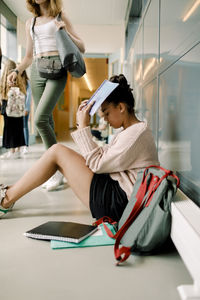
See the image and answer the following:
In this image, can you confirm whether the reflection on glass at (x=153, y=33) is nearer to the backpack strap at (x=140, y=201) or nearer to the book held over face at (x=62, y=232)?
the backpack strap at (x=140, y=201)

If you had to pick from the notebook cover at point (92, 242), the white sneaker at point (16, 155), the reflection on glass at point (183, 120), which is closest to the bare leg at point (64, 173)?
the notebook cover at point (92, 242)

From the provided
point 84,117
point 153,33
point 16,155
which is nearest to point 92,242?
point 84,117

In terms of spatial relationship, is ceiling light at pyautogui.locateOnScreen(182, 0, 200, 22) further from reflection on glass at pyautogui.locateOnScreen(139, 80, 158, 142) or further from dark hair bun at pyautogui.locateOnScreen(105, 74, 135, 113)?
reflection on glass at pyautogui.locateOnScreen(139, 80, 158, 142)

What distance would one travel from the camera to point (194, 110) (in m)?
1.39

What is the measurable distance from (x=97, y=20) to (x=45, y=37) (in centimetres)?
549

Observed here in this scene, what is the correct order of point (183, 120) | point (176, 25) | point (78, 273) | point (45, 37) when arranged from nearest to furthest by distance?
point (78, 273)
point (183, 120)
point (176, 25)
point (45, 37)

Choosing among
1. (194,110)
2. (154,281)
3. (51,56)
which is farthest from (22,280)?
(51,56)

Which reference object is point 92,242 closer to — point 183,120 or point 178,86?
point 183,120

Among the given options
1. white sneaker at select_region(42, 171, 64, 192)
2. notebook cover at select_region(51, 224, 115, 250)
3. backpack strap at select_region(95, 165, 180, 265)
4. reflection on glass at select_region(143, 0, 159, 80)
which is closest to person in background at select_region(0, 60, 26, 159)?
white sneaker at select_region(42, 171, 64, 192)

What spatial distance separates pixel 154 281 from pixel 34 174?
0.95 metres

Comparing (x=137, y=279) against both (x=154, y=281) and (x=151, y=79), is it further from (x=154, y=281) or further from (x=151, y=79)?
(x=151, y=79)

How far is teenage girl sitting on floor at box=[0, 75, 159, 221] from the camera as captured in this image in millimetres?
1518

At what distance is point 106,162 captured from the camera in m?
1.53

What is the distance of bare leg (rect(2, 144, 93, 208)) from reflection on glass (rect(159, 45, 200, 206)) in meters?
0.53
